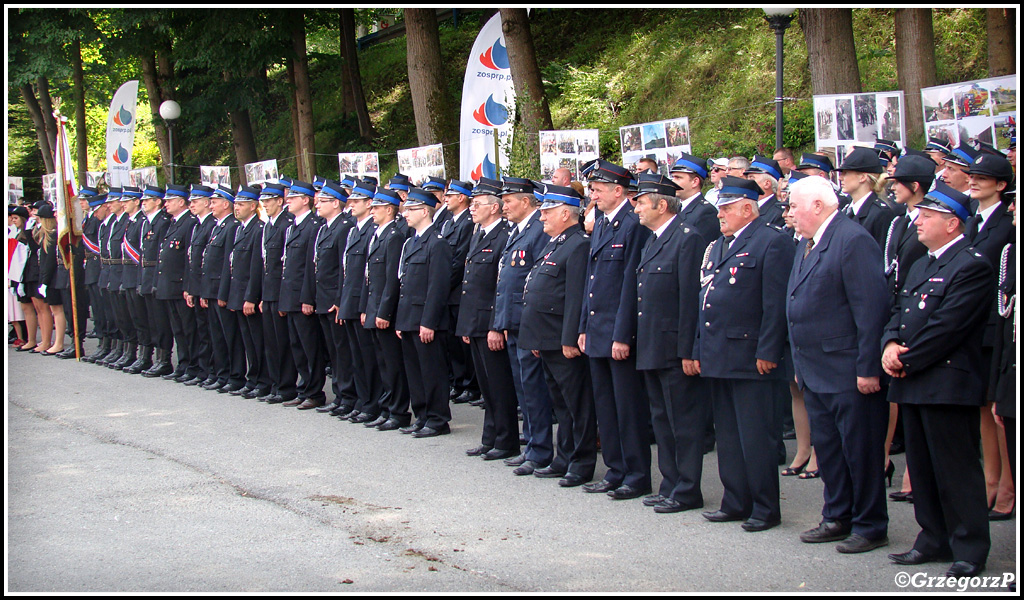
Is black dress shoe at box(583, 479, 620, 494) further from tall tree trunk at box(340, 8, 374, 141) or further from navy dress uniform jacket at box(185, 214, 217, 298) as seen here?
tall tree trunk at box(340, 8, 374, 141)

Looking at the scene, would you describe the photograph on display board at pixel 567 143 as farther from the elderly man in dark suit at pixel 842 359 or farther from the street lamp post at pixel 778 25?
the elderly man in dark suit at pixel 842 359

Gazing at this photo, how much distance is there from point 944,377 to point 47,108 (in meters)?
31.2

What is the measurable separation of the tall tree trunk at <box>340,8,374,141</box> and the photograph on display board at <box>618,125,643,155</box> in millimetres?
15264

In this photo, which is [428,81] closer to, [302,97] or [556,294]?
[302,97]

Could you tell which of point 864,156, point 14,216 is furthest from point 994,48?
point 14,216

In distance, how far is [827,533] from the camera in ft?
18.1

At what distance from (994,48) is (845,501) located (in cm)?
962

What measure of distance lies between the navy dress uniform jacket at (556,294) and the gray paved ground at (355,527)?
0.99 metres

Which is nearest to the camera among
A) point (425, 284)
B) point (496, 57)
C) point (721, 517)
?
point (721, 517)

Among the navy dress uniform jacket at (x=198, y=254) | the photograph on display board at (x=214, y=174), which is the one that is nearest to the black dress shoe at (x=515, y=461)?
the navy dress uniform jacket at (x=198, y=254)

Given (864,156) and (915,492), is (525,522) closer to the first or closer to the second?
(915,492)

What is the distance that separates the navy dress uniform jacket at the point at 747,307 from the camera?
5.73 m

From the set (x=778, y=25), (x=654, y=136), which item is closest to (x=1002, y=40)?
(x=778, y=25)

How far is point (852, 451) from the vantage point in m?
5.37
